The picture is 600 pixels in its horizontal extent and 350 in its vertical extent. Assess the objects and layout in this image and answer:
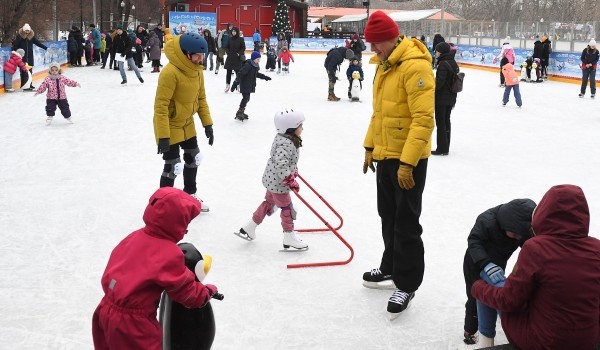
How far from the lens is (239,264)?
4.28 metres

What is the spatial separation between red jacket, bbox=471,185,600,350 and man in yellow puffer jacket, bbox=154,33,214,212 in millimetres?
3085

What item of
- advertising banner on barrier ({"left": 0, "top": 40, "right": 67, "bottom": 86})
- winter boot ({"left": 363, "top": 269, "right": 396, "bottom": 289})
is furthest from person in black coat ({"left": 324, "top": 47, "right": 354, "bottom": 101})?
winter boot ({"left": 363, "top": 269, "right": 396, "bottom": 289})

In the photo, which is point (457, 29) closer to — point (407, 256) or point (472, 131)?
point (472, 131)

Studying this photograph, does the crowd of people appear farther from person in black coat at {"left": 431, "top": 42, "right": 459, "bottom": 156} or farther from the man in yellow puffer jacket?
person in black coat at {"left": 431, "top": 42, "right": 459, "bottom": 156}

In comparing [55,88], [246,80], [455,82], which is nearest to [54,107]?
[55,88]

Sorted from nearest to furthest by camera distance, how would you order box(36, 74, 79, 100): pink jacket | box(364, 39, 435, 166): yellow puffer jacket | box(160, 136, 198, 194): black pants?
box(364, 39, 435, 166): yellow puffer jacket < box(160, 136, 198, 194): black pants < box(36, 74, 79, 100): pink jacket

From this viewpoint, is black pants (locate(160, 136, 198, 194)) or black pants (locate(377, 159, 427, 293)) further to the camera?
black pants (locate(160, 136, 198, 194))

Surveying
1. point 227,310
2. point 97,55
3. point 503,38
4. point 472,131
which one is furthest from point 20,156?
point 503,38

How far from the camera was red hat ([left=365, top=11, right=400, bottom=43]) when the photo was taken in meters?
3.24

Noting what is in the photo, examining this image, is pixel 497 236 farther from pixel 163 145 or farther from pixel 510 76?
pixel 510 76

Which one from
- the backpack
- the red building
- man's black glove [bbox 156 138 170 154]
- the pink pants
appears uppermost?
the red building

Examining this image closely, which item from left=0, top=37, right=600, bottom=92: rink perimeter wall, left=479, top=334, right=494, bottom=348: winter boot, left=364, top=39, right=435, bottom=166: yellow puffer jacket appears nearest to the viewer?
left=479, top=334, right=494, bottom=348: winter boot


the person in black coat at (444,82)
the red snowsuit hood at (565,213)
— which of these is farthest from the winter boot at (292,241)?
the person in black coat at (444,82)

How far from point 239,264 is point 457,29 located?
27594 millimetres
